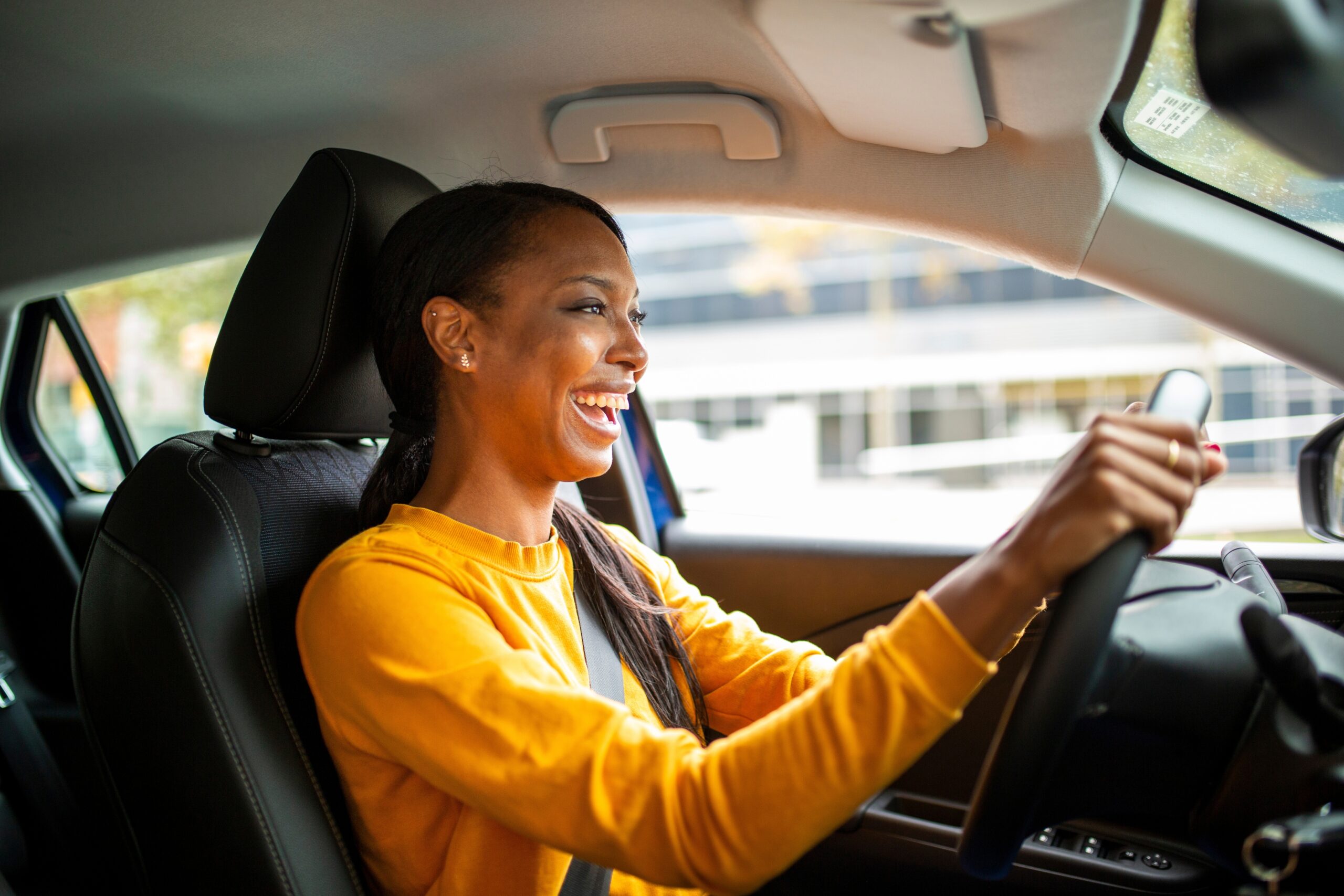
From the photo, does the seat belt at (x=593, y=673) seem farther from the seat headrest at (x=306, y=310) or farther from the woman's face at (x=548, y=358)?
the seat headrest at (x=306, y=310)

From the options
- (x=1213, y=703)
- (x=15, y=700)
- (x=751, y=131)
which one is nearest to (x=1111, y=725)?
(x=1213, y=703)

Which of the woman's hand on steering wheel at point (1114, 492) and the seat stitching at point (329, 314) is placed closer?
the woman's hand on steering wheel at point (1114, 492)

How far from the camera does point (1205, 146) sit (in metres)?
1.42

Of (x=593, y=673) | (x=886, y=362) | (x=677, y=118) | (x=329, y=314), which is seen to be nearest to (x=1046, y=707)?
(x=593, y=673)

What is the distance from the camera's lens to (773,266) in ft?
25.2

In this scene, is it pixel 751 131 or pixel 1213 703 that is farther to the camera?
pixel 751 131

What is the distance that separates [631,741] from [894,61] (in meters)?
0.97

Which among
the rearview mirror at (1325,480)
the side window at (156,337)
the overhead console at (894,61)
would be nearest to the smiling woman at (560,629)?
the overhead console at (894,61)

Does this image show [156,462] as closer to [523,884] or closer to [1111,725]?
[523,884]

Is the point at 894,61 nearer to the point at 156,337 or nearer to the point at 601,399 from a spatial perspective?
the point at 601,399

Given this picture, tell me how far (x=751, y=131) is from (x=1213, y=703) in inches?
45.2

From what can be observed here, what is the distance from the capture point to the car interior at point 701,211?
1.00m

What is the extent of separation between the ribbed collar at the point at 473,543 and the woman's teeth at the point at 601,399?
0.71 ft

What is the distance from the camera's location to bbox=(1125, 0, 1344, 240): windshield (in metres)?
Result: 1.30
